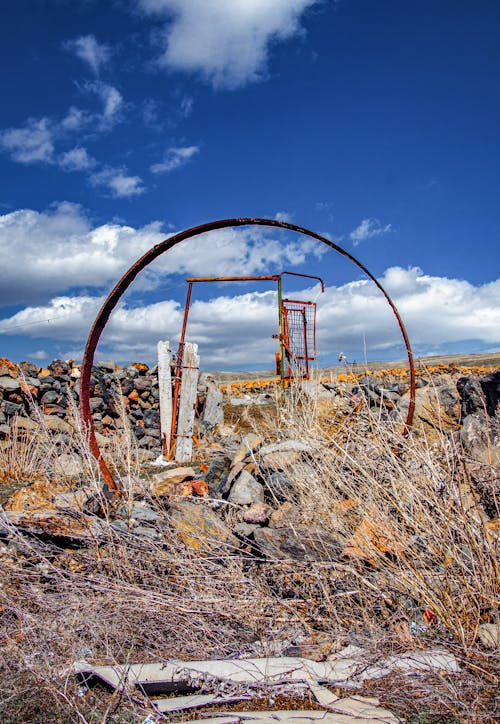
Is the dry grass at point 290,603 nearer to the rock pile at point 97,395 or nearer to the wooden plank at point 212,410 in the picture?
the rock pile at point 97,395

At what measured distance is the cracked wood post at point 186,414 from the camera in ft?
27.8

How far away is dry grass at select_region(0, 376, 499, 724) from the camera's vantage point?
2.24 metres

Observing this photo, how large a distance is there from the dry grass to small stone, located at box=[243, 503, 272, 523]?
0.57 metres

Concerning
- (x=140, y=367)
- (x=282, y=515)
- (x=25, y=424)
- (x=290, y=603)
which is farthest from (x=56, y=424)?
(x=290, y=603)

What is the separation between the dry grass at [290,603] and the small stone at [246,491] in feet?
3.81

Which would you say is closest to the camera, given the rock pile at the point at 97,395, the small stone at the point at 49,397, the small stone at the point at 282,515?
the small stone at the point at 282,515

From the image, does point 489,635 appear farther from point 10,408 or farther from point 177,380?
point 10,408

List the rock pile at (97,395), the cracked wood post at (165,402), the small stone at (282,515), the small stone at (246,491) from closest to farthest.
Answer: the small stone at (282,515), the small stone at (246,491), the cracked wood post at (165,402), the rock pile at (97,395)

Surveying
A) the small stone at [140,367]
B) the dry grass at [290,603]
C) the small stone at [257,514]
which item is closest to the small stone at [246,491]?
the small stone at [257,514]

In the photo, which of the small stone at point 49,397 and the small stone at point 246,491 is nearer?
the small stone at point 246,491

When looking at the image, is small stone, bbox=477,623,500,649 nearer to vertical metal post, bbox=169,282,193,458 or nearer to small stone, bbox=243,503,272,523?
small stone, bbox=243,503,272,523

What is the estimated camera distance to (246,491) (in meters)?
4.91

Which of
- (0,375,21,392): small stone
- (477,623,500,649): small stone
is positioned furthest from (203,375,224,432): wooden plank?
(477,623,500,649): small stone

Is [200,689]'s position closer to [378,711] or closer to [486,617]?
[378,711]
